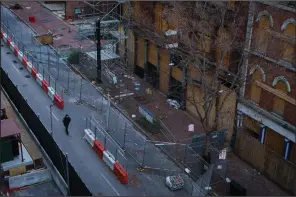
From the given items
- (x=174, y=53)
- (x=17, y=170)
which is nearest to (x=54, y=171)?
(x=17, y=170)

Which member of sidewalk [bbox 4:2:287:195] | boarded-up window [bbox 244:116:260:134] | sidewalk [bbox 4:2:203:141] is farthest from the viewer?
sidewalk [bbox 4:2:203:141]

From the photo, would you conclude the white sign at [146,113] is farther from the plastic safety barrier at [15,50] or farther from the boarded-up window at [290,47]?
the plastic safety barrier at [15,50]

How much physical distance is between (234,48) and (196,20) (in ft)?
9.80

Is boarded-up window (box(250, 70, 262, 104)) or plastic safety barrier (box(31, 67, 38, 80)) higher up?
boarded-up window (box(250, 70, 262, 104))

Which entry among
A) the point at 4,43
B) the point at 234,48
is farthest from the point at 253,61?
the point at 4,43

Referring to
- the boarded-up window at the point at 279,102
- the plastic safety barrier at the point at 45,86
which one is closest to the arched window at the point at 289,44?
the boarded-up window at the point at 279,102

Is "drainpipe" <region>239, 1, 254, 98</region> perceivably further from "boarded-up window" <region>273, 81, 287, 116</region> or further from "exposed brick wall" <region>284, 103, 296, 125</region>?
"exposed brick wall" <region>284, 103, 296, 125</region>

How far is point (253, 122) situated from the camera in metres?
25.5

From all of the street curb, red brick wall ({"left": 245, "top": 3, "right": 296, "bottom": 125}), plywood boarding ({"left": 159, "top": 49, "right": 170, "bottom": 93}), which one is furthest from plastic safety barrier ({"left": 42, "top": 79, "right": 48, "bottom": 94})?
red brick wall ({"left": 245, "top": 3, "right": 296, "bottom": 125})

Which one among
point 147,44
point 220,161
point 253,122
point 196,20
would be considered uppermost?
point 196,20

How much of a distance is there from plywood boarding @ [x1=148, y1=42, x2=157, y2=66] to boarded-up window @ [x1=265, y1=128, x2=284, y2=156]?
36.3 feet

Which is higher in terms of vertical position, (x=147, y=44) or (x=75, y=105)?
(x=147, y=44)

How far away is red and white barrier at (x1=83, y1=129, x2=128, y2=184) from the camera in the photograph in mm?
21188

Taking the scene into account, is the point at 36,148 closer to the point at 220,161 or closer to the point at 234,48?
the point at 220,161
